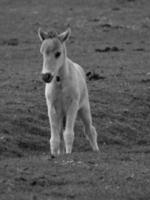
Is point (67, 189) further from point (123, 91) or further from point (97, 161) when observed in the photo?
point (123, 91)

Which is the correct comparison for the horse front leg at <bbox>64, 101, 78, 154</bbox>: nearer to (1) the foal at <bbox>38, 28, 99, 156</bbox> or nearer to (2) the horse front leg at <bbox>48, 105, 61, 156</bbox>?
(1) the foal at <bbox>38, 28, 99, 156</bbox>

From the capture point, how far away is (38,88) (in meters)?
19.6

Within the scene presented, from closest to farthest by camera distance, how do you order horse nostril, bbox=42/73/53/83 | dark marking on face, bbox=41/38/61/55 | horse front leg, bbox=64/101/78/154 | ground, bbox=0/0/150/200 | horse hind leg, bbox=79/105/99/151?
ground, bbox=0/0/150/200 → horse nostril, bbox=42/73/53/83 → dark marking on face, bbox=41/38/61/55 → horse front leg, bbox=64/101/78/154 → horse hind leg, bbox=79/105/99/151

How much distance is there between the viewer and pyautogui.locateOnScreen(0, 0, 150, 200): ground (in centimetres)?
1000

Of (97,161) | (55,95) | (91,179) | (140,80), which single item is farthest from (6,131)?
(140,80)

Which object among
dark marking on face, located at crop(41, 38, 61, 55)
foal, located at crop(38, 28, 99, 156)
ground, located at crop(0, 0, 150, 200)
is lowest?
ground, located at crop(0, 0, 150, 200)

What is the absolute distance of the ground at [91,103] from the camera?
1000cm

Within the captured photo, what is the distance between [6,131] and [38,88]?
14.1ft

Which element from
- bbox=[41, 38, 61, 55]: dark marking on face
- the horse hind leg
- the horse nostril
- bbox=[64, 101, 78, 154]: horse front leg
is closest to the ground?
bbox=[64, 101, 78, 154]: horse front leg

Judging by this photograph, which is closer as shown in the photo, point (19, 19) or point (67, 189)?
point (67, 189)

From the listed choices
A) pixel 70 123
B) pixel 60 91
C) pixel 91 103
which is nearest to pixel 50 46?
pixel 60 91

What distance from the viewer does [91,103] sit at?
1836 cm

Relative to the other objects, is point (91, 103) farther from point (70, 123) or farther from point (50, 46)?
point (50, 46)

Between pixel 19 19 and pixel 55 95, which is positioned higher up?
pixel 55 95
